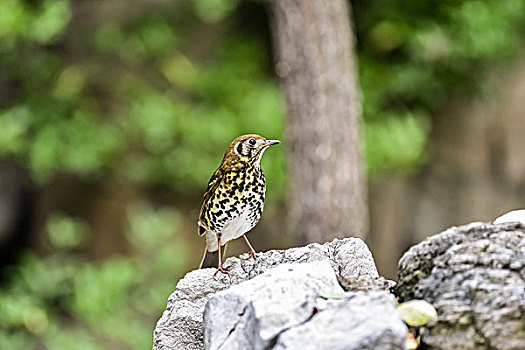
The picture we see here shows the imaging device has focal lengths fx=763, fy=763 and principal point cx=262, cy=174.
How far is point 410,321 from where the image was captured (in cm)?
155

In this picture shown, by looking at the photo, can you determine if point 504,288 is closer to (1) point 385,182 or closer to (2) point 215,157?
(2) point 215,157

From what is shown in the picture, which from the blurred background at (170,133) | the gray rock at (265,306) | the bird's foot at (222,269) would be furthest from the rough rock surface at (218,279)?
the blurred background at (170,133)

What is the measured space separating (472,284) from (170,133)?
146 inches

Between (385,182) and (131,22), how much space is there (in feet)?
7.21

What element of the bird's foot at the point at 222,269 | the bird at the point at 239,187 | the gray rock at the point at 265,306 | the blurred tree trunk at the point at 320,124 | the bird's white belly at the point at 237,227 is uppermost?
the blurred tree trunk at the point at 320,124

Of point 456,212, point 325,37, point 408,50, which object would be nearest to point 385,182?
point 456,212

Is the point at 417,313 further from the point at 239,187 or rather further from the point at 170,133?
the point at 170,133

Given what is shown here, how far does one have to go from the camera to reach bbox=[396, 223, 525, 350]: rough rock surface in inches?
59.9

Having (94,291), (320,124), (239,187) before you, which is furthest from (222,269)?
(94,291)

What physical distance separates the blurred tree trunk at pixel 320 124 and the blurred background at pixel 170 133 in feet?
3.07

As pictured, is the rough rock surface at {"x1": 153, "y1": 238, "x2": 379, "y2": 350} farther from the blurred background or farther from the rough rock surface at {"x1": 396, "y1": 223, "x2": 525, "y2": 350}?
the blurred background

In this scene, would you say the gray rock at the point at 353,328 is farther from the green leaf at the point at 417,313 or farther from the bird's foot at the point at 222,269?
the bird's foot at the point at 222,269

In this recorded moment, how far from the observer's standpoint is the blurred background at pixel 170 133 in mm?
5070

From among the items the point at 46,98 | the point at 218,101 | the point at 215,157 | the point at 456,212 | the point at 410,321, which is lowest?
the point at 410,321
